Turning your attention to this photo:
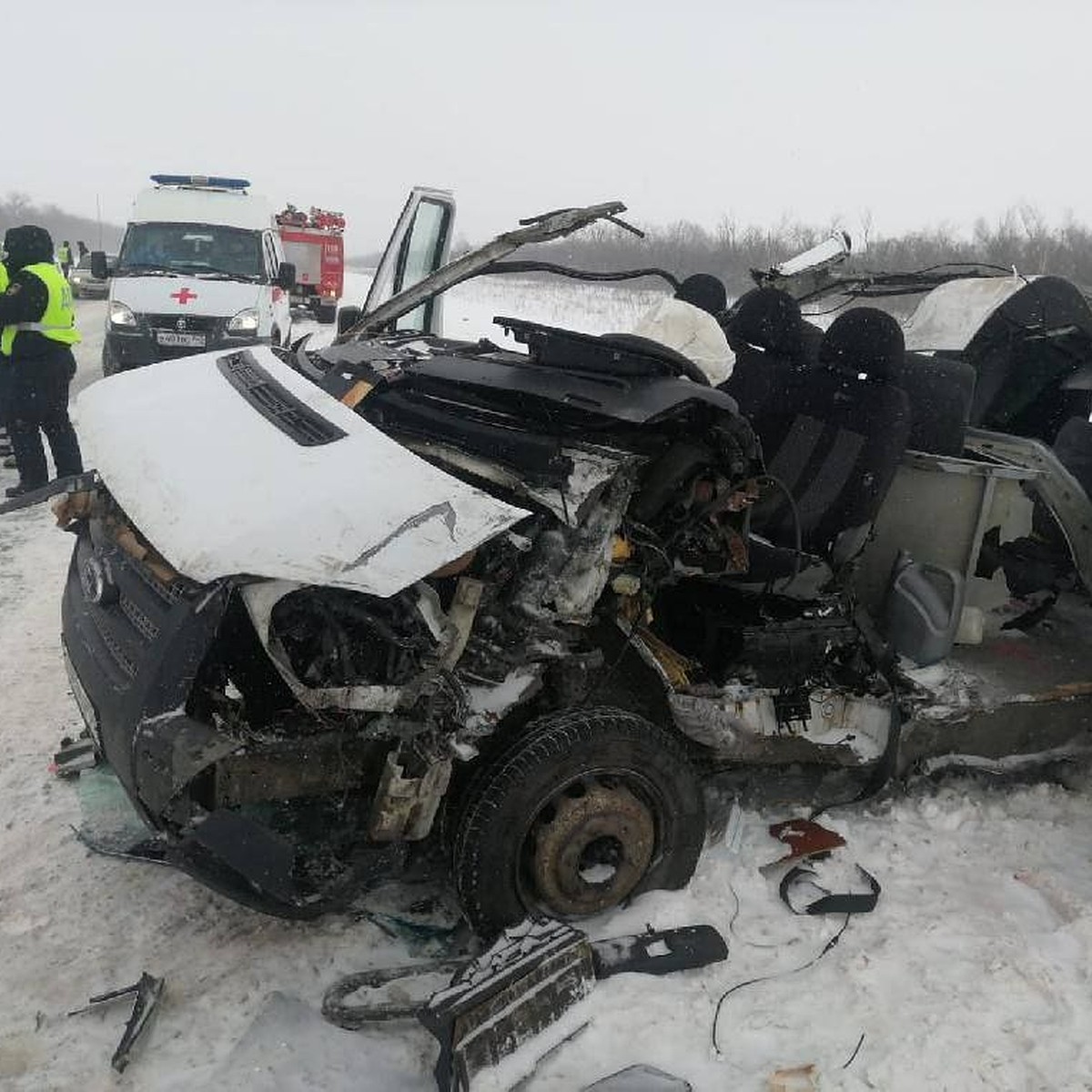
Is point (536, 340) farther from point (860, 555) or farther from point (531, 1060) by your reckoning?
point (531, 1060)

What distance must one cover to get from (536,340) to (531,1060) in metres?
2.04

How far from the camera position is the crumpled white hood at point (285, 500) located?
221 cm

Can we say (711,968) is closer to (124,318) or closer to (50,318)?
(50,318)

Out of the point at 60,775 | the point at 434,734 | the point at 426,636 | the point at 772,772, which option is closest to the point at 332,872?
the point at 434,734

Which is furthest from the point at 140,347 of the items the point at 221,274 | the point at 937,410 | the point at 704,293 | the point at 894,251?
the point at 894,251

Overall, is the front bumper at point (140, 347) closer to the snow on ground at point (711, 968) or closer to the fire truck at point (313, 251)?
the snow on ground at point (711, 968)

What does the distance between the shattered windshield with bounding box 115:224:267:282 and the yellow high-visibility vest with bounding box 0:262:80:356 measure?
358cm

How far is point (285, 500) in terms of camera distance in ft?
7.73

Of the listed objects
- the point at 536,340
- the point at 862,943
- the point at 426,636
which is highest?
the point at 536,340

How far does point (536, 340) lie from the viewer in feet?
9.93

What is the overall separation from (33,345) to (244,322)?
3.16m

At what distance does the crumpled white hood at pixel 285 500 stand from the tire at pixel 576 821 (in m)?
0.70

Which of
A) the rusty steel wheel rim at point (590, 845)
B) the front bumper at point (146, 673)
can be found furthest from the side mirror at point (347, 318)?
the rusty steel wheel rim at point (590, 845)

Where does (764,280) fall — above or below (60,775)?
above
